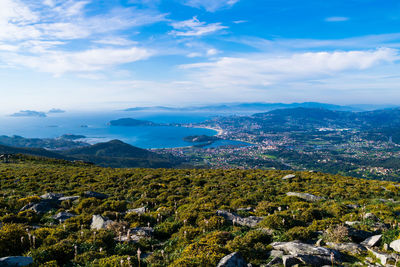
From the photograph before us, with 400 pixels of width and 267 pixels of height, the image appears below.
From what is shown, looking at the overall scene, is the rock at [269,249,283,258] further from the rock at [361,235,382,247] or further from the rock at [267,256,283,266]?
the rock at [361,235,382,247]

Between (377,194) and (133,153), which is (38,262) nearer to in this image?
(377,194)

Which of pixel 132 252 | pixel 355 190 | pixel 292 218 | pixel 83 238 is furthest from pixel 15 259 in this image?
pixel 355 190

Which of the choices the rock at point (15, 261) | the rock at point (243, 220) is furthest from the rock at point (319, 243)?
Answer: the rock at point (15, 261)

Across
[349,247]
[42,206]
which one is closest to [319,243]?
[349,247]

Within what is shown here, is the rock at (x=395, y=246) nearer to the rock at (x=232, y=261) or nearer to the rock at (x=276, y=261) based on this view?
the rock at (x=276, y=261)

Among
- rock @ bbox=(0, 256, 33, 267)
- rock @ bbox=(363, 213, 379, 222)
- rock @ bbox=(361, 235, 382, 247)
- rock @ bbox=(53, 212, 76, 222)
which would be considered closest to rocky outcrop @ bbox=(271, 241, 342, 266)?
rock @ bbox=(361, 235, 382, 247)
